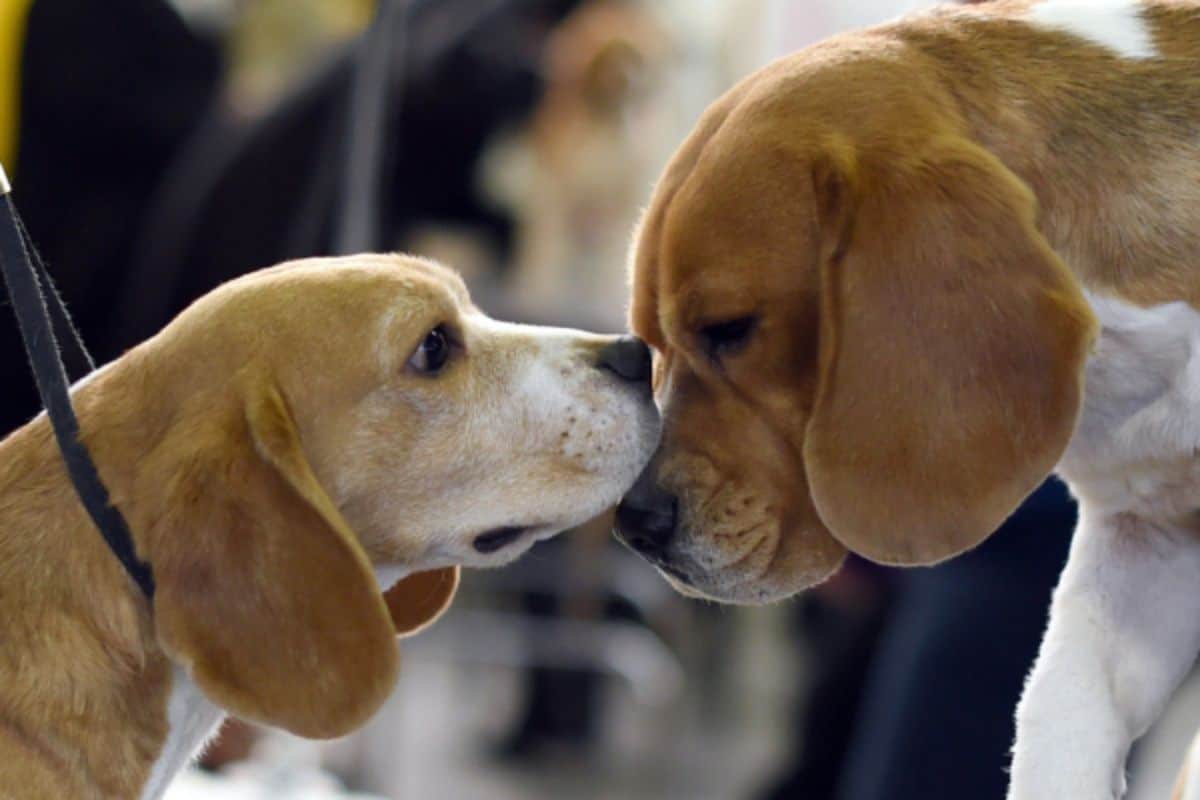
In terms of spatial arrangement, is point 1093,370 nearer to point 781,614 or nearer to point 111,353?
point 111,353

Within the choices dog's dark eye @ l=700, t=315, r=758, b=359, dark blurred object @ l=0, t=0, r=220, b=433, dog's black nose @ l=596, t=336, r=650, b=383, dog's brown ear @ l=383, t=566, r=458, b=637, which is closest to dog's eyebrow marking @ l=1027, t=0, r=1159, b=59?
dog's dark eye @ l=700, t=315, r=758, b=359

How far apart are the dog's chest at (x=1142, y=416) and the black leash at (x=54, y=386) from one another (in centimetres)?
89

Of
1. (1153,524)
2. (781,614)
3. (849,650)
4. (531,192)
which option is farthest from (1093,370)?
(781,614)

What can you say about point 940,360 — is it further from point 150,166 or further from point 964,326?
point 150,166

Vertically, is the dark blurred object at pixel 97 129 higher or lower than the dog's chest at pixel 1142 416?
lower

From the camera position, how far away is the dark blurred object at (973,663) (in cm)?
259

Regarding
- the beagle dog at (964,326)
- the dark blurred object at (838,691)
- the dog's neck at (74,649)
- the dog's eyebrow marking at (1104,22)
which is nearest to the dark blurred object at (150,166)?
the dark blurred object at (838,691)

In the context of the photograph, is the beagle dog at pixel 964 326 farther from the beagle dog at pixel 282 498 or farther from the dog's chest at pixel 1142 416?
the beagle dog at pixel 282 498

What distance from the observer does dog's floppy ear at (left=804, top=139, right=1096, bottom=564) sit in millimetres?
1579

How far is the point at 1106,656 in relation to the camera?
1720 mm

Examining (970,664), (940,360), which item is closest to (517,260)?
(970,664)

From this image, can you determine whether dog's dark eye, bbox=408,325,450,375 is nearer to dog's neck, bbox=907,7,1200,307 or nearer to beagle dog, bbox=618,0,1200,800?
beagle dog, bbox=618,0,1200,800

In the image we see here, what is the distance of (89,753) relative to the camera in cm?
164

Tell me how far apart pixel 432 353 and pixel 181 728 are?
0.46 m
